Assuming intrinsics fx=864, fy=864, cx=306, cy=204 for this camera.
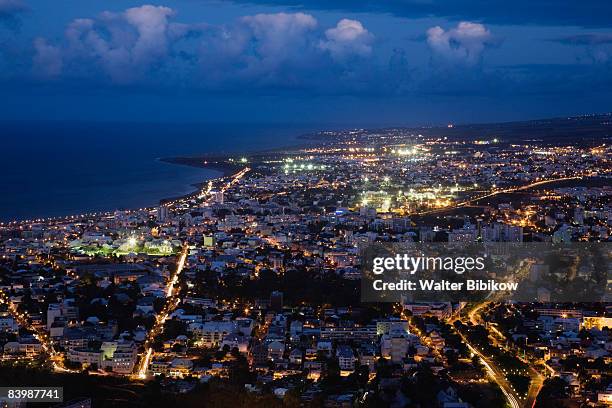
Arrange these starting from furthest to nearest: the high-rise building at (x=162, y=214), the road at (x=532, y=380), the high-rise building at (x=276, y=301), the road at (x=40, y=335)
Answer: the high-rise building at (x=162, y=214), the high-rise building at (x=276, y=301), the road at (x=40, y=335), the road at (x=532, y=380)

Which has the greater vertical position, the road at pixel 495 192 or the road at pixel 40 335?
the road at pixel 495 192

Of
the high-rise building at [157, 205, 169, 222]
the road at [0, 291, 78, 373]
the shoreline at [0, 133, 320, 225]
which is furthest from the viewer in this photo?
the shoreline at [0, 133, 320, 225]

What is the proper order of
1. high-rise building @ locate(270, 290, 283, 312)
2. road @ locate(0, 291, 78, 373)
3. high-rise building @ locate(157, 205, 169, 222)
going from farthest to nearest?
high-rise building @ locate(157, 205, 169, 222) → high-rise building @ locate(270, 290, 283, 312) → road @ locate(0, 291, 78, 373)

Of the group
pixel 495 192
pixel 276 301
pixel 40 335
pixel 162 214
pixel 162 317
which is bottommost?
pixel 40 335

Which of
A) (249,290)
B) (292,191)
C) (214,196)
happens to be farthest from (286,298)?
(292,191)

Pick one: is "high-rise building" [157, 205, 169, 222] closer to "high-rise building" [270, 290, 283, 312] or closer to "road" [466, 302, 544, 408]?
"high-rise building" [270, 290, 283, 312]

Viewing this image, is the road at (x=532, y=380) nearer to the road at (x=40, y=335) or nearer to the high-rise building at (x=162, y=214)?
the road at (x=40, y=335)

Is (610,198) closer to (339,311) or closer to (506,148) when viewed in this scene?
(339,311)

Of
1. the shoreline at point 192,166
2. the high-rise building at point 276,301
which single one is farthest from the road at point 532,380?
the shoreline at point 192,166

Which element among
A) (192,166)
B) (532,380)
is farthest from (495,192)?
(532,380)

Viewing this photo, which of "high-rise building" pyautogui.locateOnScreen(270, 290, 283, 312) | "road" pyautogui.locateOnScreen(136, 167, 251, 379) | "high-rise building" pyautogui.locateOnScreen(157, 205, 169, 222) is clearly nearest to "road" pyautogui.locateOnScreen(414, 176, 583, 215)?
"high-rise building" pyautogui.locateOnScreen(157, 205, 169, 222)

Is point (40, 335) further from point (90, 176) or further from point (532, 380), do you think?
point (90, 176)
